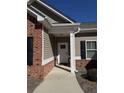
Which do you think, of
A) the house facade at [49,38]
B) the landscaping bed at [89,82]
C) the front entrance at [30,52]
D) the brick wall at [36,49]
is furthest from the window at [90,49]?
the front entrance at [30,52]

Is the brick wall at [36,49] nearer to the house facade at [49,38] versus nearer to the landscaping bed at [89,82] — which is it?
the house facade at [49,38]

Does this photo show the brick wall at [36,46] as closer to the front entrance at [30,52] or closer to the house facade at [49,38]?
the house facade at [49,38]

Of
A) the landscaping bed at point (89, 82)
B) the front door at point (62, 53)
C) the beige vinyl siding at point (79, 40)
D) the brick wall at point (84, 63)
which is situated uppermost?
the beige vinyl siding at point (79, 40)

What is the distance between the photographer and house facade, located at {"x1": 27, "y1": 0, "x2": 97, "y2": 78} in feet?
34.3

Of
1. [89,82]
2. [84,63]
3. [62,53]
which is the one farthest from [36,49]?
[62,53]

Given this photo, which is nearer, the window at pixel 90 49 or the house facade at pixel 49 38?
the house facade at pixel 49 38

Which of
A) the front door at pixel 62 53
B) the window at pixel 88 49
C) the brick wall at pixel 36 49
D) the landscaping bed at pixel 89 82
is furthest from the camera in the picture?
the front door at pixel 62 53

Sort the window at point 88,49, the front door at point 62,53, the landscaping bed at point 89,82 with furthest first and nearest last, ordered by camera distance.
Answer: the front door at point 62,53 → the window at point 88,49 → the landscaping bed at point 89,82

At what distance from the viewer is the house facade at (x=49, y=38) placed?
34.3 ft

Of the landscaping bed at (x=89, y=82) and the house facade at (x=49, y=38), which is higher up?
the house facade at (x=49, y=38)

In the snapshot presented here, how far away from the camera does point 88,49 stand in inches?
583

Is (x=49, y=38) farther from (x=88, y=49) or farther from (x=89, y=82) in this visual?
(x=89, y=82)

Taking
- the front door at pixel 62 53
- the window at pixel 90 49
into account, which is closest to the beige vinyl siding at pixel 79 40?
the window at pixel 90 49
